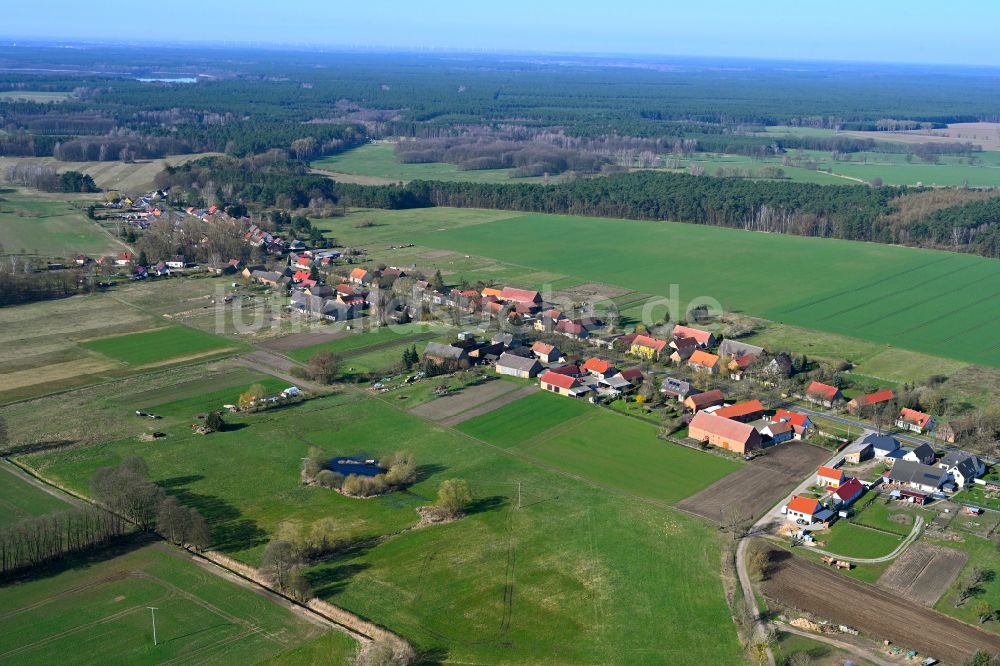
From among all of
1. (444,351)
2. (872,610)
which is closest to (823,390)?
(872,610)

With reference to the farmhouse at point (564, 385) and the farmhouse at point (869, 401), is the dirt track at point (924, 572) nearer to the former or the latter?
the farmhouse at point (869, 401)

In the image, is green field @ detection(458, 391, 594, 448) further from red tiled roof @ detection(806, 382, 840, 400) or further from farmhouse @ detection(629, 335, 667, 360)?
red tiled roof @ detection(806, 382, 840, 400)

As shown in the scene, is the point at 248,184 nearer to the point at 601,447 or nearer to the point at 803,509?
the point at 601,447

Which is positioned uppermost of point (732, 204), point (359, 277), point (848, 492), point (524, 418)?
point (732, 204)

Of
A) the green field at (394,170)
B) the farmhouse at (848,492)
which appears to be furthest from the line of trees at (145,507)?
the green field at (394,170)

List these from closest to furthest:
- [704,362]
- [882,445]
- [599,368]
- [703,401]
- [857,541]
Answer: [857,541] < [882,445] < [703,401] < [599,368] < [704,362]

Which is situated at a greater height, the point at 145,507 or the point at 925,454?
the point at 925,454

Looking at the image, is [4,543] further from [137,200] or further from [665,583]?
[137,200]
